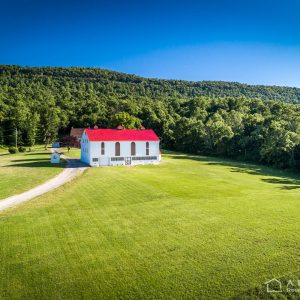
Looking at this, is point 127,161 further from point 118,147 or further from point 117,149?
point 118,147

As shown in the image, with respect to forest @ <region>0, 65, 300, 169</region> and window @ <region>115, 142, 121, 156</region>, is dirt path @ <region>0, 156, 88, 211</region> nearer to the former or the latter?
window @ <region>115, 142, 121, 156</region>

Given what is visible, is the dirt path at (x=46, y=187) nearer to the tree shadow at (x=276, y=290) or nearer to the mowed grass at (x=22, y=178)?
the mowed grass at (x=22, y=178)

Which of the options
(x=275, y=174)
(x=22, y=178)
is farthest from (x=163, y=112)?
(x=22, y=178)

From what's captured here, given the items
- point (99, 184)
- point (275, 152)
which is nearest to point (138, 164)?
point (99, 184)

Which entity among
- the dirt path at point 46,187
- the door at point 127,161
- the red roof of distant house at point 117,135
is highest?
the red roof of distant house at point 117,135

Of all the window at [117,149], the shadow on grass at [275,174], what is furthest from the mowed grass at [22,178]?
the shadow on grass at [275,174]
